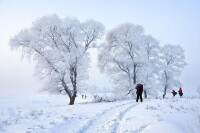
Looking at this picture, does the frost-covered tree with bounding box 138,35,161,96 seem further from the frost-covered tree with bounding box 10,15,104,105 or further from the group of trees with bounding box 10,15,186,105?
the frost-covered tree with bounding box 10,15,104,105

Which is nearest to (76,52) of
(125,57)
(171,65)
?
(125,57)

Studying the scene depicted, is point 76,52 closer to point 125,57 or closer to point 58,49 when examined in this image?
point 58,49

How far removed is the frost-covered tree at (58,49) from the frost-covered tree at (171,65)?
20.8 meters

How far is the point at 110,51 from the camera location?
39000mm

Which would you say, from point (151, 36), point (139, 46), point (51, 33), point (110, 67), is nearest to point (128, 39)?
point (139, 46)

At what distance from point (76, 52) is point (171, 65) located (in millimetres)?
23784

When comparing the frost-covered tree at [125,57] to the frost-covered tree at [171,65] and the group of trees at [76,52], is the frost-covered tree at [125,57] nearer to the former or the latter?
the group of trees at [76,52]

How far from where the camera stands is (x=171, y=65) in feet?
161

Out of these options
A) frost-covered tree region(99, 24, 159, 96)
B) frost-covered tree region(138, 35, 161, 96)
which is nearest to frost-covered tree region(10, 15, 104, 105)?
frost-covered tree region(99, 24, 159, 96)

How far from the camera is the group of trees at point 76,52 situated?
30.5 metres

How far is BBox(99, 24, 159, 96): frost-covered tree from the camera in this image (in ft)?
124

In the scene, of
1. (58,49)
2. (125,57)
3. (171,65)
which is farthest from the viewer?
(171,65)

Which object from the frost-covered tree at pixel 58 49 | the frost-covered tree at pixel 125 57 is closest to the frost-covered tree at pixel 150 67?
the frost-covered tree at pixel 125 57

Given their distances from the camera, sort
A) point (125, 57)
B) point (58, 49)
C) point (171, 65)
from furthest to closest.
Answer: point (171, 65), point (125, 57), point (58, 49)
